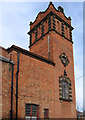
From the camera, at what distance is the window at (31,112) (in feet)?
44.4

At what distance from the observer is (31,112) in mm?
13836

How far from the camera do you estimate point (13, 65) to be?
44.6 feet

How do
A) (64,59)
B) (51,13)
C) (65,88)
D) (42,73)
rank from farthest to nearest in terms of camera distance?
1. (51,13)
2. (64,59)
3. (65,88)
4. (42,73)

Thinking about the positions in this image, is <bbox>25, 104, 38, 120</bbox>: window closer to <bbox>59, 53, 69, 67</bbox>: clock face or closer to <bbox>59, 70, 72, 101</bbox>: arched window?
<bbox>59, 70, 72, 101</bbox>: arched window

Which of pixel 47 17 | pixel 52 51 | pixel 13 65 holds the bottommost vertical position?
pixel 13 65

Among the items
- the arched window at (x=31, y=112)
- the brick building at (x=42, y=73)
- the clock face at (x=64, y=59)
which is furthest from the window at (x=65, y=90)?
the arched window at (x=31, y=112)

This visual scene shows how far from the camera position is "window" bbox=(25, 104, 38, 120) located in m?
13.5

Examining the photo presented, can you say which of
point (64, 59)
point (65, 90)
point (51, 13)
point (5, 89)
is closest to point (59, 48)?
point (64, 59)

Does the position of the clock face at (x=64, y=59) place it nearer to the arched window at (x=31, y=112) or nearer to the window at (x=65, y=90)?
the window at (x=65, y=90)

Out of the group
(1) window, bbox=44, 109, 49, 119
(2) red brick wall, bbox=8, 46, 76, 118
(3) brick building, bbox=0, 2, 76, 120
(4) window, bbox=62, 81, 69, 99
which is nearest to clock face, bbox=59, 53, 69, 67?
(3) brick building, bbox=0, 2, 76, 120

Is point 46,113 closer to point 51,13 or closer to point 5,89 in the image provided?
point 5,89

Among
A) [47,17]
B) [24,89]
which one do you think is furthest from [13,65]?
[47,17]

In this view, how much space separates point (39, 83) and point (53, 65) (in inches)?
141

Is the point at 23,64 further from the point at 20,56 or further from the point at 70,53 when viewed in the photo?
the point at 70,53
